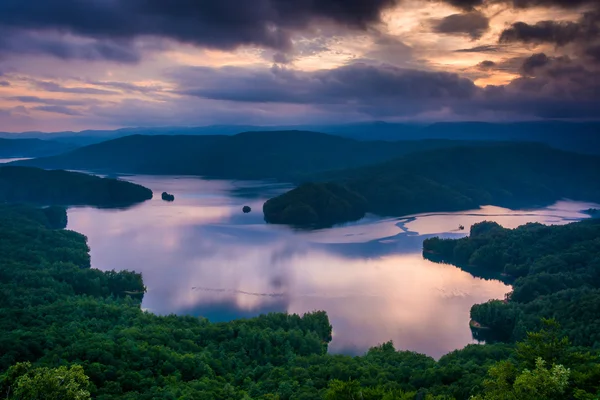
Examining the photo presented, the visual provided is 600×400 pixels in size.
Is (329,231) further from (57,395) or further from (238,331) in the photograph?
(57,395)

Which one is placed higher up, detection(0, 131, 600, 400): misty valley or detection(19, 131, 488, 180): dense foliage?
detection(19, 131, 488, 180): dense foliage

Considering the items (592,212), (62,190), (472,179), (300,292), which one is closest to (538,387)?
(300,292)

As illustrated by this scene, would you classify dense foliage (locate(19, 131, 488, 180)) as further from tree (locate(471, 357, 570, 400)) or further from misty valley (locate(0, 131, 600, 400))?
tree (locate(471, 357, 570, 400))

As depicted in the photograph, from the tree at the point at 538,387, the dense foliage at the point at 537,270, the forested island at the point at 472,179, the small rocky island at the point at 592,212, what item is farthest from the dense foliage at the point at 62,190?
the tree at the point at 538,387

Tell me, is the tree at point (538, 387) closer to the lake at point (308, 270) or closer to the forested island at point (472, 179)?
the lake at point (308, 270)

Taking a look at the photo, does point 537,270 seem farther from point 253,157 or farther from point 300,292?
point 253,157

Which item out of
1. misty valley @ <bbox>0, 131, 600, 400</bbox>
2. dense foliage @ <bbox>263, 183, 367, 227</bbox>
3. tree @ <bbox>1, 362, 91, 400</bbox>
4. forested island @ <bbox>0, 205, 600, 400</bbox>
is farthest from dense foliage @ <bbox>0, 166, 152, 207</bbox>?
tree @ <bbox>1, 362, 91, 400</bbox>

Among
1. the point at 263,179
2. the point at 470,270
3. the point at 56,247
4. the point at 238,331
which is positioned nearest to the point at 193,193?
the point at 263,179
